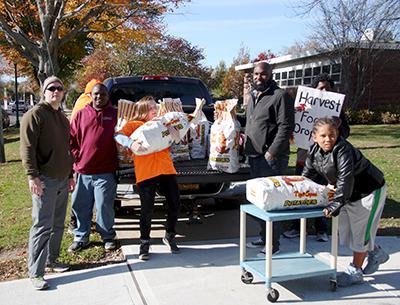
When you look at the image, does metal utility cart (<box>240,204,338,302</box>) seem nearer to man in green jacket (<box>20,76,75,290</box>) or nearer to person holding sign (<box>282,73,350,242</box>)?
person holding sign (<box>282,73,350,242</box>)

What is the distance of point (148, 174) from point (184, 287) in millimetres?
1231

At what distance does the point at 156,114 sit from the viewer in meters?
5.12

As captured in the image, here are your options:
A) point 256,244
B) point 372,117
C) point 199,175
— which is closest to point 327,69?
point 372,117

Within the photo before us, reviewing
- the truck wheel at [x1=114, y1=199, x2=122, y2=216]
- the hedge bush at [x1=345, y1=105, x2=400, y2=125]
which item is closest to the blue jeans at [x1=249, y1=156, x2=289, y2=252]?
the truck wheel at [x1=114, y1=199, x2=122, y2=216]

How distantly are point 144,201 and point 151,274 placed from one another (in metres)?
0.79

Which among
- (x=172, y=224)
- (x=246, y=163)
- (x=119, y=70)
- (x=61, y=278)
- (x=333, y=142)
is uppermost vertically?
(x=119, y=70)

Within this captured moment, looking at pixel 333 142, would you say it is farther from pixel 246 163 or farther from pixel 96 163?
pixel 96 163

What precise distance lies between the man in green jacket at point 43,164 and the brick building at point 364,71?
21.5 meters

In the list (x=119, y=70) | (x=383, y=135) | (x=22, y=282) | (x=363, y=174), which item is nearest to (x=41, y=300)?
(x=22, y=282)

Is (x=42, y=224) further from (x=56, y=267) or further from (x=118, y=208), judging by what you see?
(x=118, y=208)

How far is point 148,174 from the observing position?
4914 millimetres

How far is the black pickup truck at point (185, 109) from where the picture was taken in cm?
534

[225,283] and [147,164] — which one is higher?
[147,164]

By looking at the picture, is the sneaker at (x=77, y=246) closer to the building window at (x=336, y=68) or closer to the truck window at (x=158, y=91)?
the truck window at (x=158, y=91)
